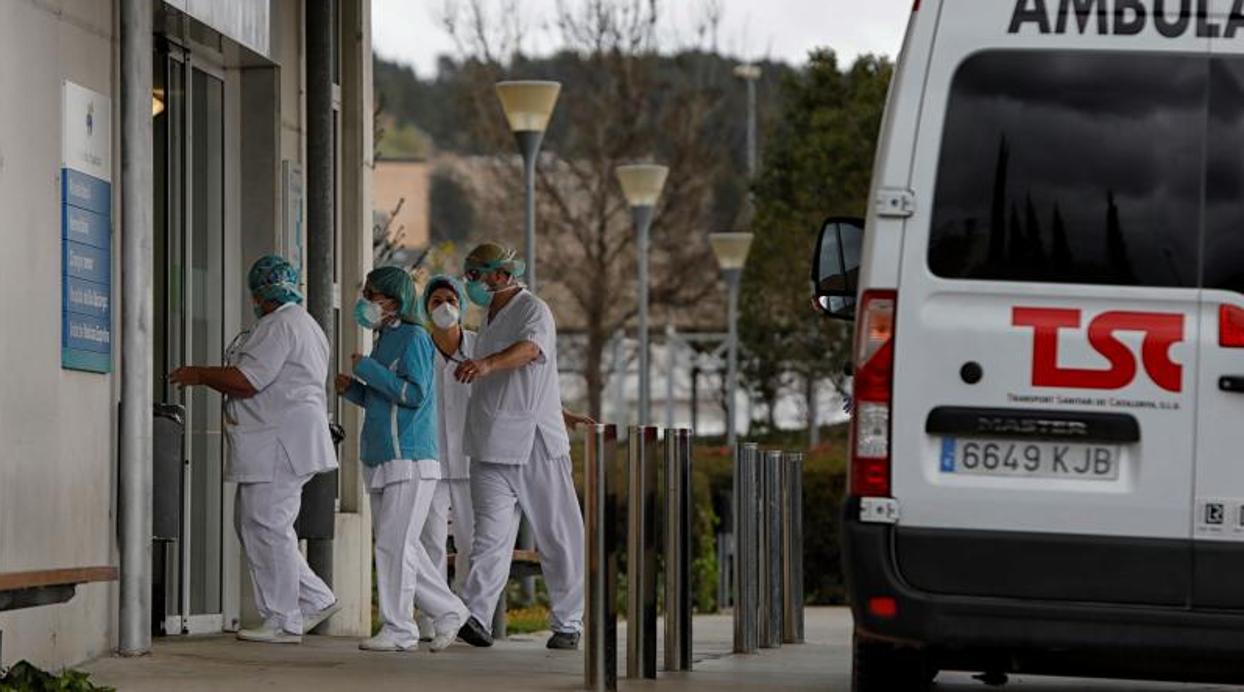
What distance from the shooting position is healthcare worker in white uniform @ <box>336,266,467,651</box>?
1345cm

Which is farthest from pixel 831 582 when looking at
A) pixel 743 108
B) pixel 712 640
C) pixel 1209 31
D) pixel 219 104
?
pixel 743 108

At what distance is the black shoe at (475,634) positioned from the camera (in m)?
14.4

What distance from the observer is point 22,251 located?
11352 millimetres

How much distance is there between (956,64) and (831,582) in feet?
69.3

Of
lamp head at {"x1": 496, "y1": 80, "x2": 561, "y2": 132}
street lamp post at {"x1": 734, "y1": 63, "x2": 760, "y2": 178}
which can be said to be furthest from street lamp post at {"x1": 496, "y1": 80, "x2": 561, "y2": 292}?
street lamp post at {"x1": 734, "y1": 63, "x2": 760, "y2": 178}

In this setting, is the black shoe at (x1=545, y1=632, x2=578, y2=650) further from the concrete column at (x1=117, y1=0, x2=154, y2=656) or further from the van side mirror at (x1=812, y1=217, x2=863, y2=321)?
the van side mirror at (x1=812, y1=217, x2=863, y2=321)

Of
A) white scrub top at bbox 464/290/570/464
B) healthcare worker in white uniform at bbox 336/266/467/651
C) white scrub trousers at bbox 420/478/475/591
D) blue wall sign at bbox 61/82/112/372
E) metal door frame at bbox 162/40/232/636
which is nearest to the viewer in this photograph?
blue wall sign at bbox 61/82/112/372

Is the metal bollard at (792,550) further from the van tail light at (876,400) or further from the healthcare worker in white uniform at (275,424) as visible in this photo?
the van tail light at (876,400)

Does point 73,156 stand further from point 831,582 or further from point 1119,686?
point 831,582

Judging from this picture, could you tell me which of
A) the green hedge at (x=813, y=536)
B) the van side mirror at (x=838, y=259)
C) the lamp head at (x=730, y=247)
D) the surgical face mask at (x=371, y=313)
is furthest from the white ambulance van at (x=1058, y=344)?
the lamp head at (x=730, y=247)

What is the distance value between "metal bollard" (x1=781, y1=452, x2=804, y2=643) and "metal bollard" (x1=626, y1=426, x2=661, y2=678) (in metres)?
3.36

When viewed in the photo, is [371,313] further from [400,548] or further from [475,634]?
[475,634]

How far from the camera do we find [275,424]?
537 inches

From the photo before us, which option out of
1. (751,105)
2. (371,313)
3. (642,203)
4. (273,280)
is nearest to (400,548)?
(371,313)
